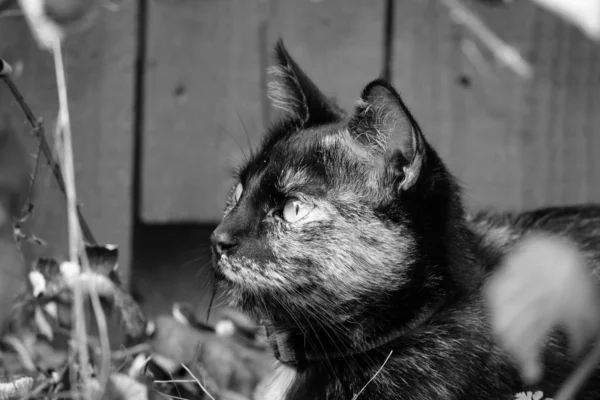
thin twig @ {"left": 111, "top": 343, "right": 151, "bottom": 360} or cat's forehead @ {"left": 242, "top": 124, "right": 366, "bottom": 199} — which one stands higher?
cat's forehead @ {"left": 242, "top": 124, "right": 366, "bottom": 199}

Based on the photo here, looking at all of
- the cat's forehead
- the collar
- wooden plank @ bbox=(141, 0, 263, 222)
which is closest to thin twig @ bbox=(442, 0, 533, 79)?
wooden plank @ bbox=(141, 0, 263, 222)

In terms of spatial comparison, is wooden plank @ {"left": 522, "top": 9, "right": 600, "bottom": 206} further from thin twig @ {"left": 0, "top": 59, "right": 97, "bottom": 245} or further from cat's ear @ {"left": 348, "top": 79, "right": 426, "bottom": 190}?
thin twig @ {"left": 0, "top": 59, "right": 97, "bottom": 245}

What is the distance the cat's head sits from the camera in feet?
5.90

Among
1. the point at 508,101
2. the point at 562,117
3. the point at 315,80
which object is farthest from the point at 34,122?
the point at 562,117

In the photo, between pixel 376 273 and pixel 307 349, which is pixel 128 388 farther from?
pixel 376 273

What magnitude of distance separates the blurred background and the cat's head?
2.50 ft

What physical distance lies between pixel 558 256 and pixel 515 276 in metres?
0.11

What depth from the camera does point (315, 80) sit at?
2732mm

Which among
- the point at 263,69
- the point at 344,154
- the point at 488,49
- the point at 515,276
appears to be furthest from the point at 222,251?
the point at 488,49

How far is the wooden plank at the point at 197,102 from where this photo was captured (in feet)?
8.77

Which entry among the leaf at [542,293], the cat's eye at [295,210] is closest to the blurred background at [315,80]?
the cat's eye at [295,210]

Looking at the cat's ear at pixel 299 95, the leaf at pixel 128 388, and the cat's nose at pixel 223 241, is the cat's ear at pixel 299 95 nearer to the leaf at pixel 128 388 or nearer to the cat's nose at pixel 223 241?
the cat's nose at pixel 223 241

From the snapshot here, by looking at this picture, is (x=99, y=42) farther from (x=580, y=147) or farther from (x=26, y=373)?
(x=580, y=147)

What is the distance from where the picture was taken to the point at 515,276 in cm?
115
